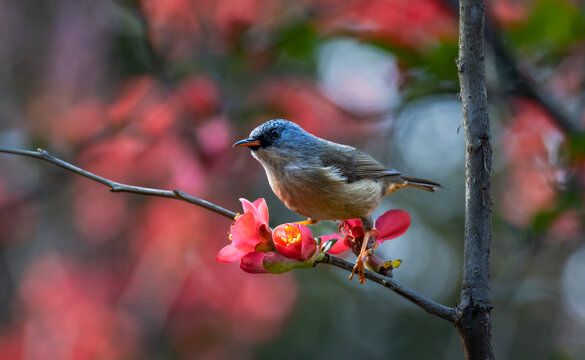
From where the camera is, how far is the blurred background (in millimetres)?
3127

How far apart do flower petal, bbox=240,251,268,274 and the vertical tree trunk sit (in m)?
0.53

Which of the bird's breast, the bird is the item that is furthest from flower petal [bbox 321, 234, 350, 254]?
the bird's breast

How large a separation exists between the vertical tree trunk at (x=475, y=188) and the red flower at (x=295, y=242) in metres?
0.40

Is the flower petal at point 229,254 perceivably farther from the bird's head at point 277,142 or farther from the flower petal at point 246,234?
the bird's head at point 277,142

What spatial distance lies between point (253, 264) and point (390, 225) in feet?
1.39

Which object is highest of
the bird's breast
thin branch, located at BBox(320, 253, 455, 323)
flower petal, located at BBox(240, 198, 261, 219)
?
the bird's breast

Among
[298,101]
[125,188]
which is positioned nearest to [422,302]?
[125,188]

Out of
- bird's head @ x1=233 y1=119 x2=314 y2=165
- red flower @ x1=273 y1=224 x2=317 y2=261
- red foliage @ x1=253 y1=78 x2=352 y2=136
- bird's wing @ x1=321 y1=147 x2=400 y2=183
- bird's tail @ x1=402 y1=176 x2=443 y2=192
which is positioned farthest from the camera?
red foliage @ x1=253 y1=78 x2=352 y2=136

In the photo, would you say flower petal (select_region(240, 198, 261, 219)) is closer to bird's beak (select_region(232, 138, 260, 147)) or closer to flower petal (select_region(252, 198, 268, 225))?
flower petal (select_region(252, 198, 268, 225))

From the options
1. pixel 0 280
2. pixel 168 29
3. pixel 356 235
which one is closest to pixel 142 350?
pixel 0 280

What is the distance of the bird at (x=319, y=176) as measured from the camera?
7.97 ft

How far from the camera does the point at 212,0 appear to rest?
4.82m

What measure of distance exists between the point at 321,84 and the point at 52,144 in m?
2.27

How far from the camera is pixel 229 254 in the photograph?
1583 millimetres
